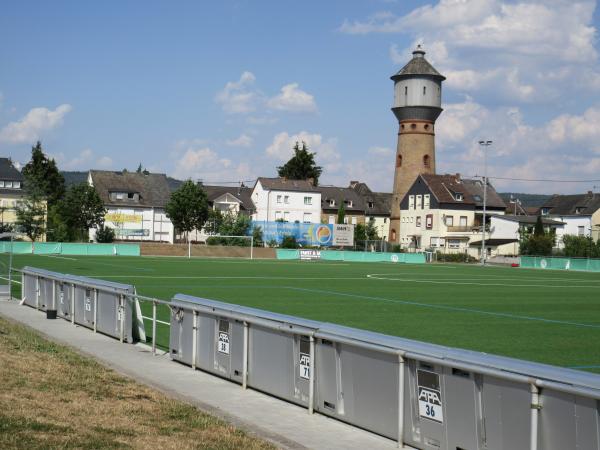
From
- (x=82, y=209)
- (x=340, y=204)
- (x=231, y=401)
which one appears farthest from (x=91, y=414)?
(x=340, y=204)

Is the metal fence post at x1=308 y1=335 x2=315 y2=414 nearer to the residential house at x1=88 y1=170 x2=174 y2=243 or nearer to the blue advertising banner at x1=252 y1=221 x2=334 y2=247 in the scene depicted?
the blue advertising banner at x1=252 y1=221 x2=334 y2=247

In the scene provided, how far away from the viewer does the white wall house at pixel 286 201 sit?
410ft

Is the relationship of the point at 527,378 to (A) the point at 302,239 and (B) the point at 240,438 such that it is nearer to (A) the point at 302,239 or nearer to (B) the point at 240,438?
(B) the point at 240,438

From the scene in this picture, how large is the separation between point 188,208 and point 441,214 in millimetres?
32784

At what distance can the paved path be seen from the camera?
9.45 m

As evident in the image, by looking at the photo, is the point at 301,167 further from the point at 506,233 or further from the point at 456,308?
the point at 456,308

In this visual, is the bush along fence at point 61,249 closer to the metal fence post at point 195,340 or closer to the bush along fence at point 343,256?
the bush along fence at point 343,256

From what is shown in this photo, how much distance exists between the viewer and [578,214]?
11900 cm

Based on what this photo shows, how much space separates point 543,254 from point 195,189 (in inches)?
1695

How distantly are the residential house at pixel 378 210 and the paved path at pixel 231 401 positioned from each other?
401 feet

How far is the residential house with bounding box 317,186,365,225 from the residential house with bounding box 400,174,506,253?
51.2ft

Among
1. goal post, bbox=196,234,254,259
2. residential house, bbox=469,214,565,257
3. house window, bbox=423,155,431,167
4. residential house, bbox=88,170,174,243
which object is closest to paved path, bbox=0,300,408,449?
goal post, bbox=196,234,254,259

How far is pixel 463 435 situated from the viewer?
27.9 feet

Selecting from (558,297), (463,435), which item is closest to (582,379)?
(463,435)
